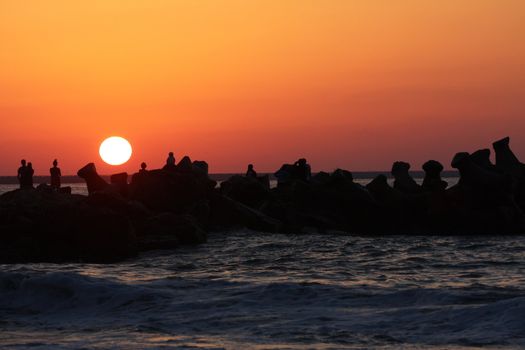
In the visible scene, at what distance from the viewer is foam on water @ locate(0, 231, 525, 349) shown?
12.1 meters

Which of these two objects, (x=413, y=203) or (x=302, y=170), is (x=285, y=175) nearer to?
(x=302, y=170)

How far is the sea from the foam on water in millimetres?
19

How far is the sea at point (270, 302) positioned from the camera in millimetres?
12000

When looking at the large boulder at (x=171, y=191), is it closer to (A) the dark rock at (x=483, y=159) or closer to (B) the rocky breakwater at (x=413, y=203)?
(B) the rocky breakwater at (x=413, y=203)

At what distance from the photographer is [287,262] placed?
22109 millimetres

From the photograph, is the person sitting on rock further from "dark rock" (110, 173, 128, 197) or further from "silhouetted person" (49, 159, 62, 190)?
"silhouetted person" (49, 159, 62, 190)

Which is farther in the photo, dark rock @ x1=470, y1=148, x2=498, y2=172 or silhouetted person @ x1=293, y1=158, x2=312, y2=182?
silhouetted person @ x1=293, y1=158, x2=312, y2=182

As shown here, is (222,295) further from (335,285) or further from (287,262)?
(287,262)

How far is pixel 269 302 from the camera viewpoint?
595 inches

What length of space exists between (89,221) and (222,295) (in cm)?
847

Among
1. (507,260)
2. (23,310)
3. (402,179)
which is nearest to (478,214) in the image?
(402,179)

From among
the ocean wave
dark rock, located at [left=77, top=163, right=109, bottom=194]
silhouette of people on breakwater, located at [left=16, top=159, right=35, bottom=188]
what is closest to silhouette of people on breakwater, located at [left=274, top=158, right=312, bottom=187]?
dark rock, located at [left=77, top=163, right=109, bottom=194]

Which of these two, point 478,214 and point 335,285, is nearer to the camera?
point 335,285

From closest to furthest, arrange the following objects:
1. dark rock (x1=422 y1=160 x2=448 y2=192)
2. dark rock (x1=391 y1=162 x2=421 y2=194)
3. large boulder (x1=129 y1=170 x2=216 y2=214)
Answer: large boulder (x1=129 y1=170 x2=216 y2=214) < dark rock (x1=422 y1=160 x2=448 y2=192) < dark rock (x1=391 y1=162 x2=421 y2=194)
